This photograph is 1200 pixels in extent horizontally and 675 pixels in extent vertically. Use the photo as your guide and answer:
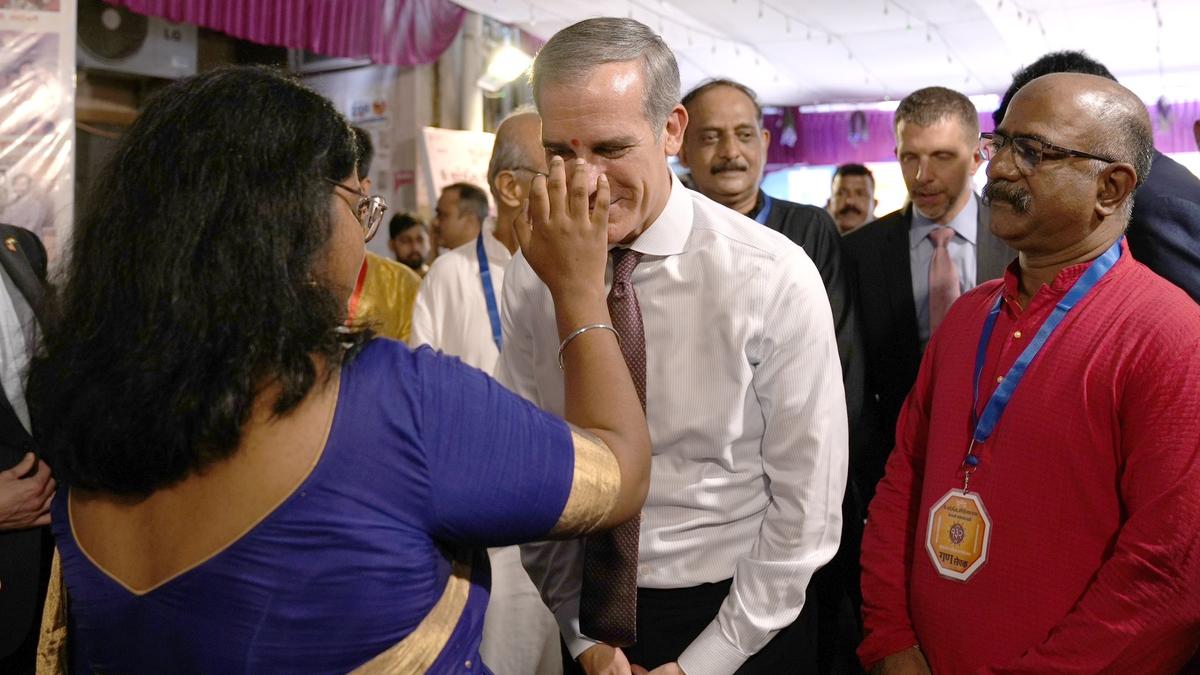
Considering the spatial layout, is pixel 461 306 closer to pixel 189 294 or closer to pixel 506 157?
pixel 506 157

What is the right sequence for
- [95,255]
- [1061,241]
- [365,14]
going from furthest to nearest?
[365,14] → [1061,241] → [95,255]

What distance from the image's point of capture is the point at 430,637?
44.0 inches

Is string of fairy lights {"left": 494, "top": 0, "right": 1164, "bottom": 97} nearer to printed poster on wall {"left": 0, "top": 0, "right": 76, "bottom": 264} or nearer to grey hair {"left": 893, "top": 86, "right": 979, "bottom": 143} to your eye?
printed poster on wall {"left": 0, "top": 0, "right": 76, "bottom": 264}

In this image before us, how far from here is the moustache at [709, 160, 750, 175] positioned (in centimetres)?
304

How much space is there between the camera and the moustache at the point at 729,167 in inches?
119

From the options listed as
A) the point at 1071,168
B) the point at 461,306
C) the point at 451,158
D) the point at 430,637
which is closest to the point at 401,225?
the point at 451,158

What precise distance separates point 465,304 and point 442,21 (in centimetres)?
528

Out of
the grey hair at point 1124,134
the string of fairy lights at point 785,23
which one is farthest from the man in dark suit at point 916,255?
the string of fairy lights at point 785,23

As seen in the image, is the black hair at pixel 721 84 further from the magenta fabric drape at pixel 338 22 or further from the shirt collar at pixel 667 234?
the magenta fabric drape at pixel 338 22

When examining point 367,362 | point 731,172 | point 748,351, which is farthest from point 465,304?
point 367,362

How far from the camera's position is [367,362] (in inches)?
41.6

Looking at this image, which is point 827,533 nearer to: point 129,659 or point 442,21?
point 129,659

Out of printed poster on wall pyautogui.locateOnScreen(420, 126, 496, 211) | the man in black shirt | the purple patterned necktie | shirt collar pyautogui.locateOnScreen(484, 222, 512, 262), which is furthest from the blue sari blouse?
printed poster on wall pyautogui.locateOnScreen(420, 126, 496, 211)

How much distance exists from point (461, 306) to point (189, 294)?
2.00 meters
